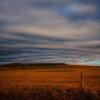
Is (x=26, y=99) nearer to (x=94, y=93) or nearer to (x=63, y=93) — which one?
(x=63, y=93)

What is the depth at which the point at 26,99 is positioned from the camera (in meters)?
18.4

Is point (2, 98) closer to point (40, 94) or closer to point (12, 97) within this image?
point (12, 97)

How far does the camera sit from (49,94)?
1959 centimetres

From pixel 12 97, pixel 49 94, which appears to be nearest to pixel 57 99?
pixel 49 94

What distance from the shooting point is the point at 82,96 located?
19.2 metres

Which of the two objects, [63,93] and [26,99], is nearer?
[26,99]

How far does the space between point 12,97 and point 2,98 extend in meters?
0.56

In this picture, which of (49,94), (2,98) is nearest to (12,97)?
(2,98)

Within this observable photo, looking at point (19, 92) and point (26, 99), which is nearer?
point (26, 99)

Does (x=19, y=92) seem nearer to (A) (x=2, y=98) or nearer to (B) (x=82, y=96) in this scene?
(A) (x=2, y=98)

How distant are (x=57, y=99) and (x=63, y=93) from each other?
1475 mm

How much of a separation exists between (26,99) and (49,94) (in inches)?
67.6

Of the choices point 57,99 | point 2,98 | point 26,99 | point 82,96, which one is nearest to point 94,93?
point 82,96

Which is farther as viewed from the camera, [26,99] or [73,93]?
[73,93]
